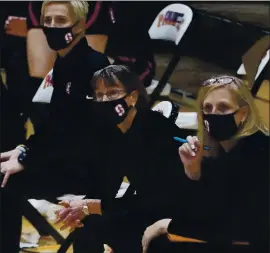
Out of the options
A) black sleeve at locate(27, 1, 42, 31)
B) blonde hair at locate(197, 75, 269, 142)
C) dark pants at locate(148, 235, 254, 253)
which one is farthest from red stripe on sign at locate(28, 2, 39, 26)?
dark pants at locate(148, 235, 254, 253)

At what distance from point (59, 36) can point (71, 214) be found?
0.71 metres

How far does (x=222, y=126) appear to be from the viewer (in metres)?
2.29

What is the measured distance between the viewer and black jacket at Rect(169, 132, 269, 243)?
2.31 m

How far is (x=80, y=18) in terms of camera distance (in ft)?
8.05

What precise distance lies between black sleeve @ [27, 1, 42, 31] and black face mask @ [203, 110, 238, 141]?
793 mm

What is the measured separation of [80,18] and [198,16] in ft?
1.53

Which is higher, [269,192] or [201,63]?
[201,63]

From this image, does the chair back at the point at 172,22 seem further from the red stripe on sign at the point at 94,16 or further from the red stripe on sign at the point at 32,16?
the red stripe on sign at the point at 32,16

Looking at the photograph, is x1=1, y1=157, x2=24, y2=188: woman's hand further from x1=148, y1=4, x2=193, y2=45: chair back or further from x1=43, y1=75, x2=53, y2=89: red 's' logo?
x1=148, y1=4, x2=193, y2=45: chair back

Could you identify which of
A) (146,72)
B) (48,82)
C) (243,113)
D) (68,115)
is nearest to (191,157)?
(243,113)

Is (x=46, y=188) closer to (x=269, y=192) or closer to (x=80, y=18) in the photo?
(x=80, y=18)

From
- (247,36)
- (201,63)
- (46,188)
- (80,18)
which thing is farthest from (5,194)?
(247,36)

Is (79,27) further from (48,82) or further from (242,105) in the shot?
(242,105)

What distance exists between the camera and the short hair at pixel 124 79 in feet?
7.89
